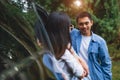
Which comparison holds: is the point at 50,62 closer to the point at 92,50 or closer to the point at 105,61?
the point at 92,50

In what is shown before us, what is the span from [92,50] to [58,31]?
8.94ft

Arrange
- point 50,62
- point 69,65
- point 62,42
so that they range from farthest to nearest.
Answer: point 69,65, point 62,42, point 50,62

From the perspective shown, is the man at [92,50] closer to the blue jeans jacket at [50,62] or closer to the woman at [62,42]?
the woman at [62,42]

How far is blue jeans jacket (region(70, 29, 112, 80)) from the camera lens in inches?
240

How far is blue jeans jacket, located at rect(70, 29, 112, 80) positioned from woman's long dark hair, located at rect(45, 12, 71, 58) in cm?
257

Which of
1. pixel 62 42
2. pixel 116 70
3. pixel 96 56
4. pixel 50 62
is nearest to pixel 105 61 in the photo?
pixel 96 56

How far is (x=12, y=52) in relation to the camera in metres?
2.42

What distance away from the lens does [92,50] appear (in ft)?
20.0

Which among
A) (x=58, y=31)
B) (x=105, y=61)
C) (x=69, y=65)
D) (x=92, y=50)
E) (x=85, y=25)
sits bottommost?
(x=105, y=61)

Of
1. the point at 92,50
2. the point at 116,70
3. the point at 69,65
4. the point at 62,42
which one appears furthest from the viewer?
the point at 116,70

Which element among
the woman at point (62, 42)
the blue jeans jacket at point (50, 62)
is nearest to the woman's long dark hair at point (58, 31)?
the woman at point (62, 42)

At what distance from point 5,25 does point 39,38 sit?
1.34 feet

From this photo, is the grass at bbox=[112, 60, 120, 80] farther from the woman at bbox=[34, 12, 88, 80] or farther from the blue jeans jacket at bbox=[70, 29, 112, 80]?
the woman at bbox=[34, 12, 88, 80]

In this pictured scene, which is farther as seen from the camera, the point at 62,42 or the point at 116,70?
the point at 116,70
